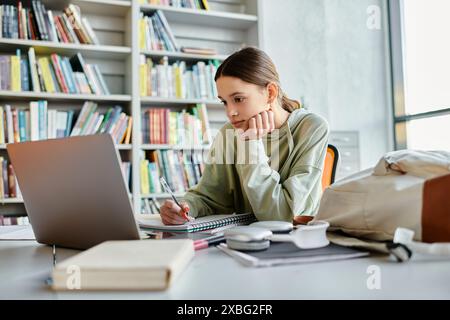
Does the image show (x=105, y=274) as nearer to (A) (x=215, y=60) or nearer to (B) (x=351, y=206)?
(B) (x=351, y=206)

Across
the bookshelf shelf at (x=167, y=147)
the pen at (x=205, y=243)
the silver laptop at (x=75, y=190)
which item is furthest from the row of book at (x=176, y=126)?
the pen at (x=205, y=243)

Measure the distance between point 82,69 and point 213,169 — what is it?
1540 millimetres

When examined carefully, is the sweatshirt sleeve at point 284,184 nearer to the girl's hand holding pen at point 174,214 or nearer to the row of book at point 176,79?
the girl's hand holding pen at point 174,214

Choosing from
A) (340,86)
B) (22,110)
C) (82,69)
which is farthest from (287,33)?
(22,110)

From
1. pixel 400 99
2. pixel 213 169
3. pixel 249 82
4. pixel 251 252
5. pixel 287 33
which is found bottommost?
pixel 251 252

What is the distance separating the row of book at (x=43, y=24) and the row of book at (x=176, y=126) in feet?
2.05

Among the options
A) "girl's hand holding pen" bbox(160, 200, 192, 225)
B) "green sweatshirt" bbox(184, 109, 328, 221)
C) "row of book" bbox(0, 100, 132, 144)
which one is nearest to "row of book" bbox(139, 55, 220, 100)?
"row of book" bbox(0, 100, 132, 144)

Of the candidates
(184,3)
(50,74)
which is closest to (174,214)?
(50,74)

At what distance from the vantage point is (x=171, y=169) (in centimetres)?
284

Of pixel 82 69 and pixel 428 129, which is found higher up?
pixel 82 69

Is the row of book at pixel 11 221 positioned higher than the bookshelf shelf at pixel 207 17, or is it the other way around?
the bookshelf shelf at pixel 207 17

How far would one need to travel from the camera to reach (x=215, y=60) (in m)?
3.02

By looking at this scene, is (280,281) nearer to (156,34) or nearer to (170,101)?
(170,101)

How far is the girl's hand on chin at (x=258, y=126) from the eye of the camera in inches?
49.9
